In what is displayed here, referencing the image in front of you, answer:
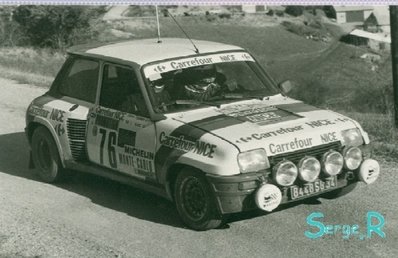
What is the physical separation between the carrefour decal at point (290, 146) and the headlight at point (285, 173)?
123 millimetres

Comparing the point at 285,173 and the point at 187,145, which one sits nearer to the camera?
the point at 285,173

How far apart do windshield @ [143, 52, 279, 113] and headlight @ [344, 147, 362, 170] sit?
4.05 feet

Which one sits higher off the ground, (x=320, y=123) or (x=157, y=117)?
(x=157, y=117)

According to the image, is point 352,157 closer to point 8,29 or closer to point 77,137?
point 77,137

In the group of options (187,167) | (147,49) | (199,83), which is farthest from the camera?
(147,49)

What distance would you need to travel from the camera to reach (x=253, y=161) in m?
5.95

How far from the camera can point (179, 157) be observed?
247 inches

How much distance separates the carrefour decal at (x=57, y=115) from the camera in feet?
25.8

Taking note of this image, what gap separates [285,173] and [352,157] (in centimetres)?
81

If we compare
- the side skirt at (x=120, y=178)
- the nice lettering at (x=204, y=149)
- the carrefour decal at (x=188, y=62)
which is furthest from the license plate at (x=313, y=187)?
the carrefour decal at (x=188, y=62)

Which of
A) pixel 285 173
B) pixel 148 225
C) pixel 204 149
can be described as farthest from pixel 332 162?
pixel 148 225

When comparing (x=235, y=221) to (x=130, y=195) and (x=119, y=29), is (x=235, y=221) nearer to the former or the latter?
(x=130, y=195)

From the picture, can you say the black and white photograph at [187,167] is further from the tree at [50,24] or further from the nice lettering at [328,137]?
the tree at [50,24]

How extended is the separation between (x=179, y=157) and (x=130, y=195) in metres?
1.59
